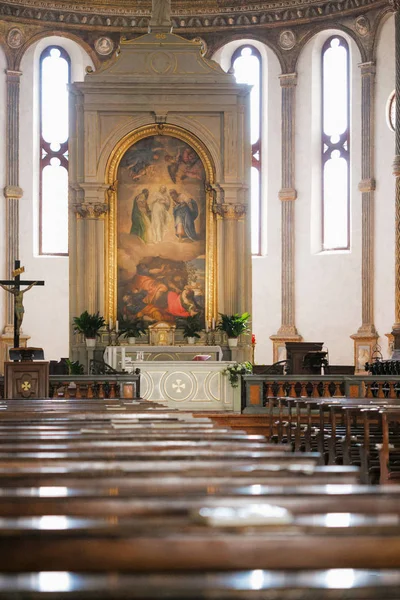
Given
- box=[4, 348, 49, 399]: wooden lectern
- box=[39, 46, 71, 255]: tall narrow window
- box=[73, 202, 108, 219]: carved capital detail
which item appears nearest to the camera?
box=[4, 348, 49, 399]: wooden lectern

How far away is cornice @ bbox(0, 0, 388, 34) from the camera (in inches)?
1058

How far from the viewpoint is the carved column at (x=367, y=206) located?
25781 mm

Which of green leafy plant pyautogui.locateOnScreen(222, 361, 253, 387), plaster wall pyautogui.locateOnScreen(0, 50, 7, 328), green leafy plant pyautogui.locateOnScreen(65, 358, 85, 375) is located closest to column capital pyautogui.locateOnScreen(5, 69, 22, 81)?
plaster wall pyautogui.locateOnScreen(0, 50, 7, 328)

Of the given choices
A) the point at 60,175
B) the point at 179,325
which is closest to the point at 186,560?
the point at 179,325

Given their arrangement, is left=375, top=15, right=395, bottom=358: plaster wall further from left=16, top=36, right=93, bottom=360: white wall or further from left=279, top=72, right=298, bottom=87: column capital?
left=16, top=36, right=93, bottom=360: white wall

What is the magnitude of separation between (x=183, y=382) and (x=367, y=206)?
9.73 meters

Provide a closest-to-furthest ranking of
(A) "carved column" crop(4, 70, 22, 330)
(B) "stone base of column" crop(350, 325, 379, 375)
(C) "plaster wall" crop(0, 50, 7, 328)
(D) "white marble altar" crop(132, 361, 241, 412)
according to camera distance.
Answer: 1. (D) "white marble altar" crop(132, 361, 241, 412)
2. (B) "stone base of column" crop(350, 325, 379, 375)
3. (C) "plaster wall" crop(0, 50, 7, 328)
4. (A) "carved column" crop(4, 70, 22, 330)

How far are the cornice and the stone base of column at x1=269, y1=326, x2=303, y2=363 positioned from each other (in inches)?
318

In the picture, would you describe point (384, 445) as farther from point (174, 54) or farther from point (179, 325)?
point (174, 54)

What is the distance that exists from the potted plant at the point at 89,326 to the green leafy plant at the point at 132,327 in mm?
534

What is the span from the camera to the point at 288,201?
27.2m

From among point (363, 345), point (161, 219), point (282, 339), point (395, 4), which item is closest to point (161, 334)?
point (161, 219)

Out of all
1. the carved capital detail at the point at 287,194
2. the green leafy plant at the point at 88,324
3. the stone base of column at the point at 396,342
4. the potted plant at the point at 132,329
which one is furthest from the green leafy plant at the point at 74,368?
the carved capital detail at the point at 287,194

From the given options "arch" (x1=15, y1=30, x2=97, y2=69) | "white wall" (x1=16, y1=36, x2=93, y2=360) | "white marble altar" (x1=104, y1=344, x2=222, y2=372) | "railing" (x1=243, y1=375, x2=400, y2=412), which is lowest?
"railing" (x1=243, y1=375, x2=400, y2=412)
